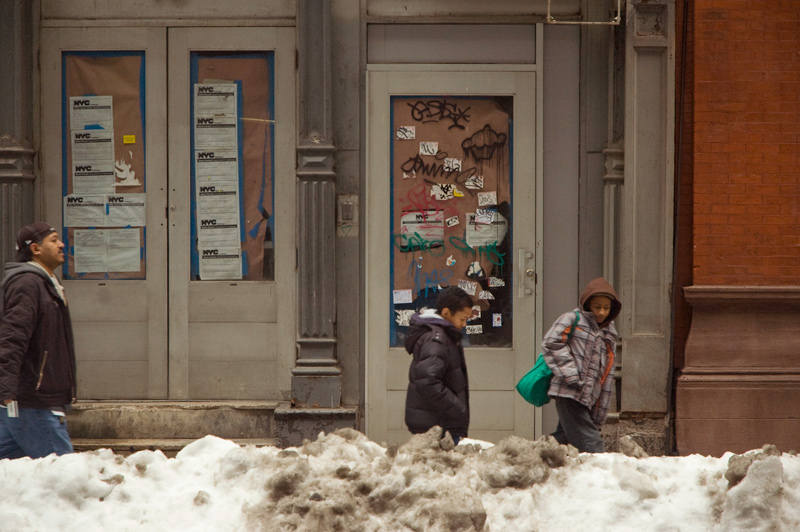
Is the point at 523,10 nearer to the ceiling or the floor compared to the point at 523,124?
nearer to the ceiling

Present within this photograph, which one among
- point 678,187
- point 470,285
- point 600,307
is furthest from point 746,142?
point 470,285

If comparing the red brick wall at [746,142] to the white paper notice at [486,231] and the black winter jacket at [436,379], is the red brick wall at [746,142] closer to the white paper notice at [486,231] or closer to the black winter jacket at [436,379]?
the white paper notice at [486,231]

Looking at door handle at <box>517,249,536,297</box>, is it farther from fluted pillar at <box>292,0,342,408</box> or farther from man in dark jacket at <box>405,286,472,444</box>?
man in dark jacket at <box>405,286,472,444</box>

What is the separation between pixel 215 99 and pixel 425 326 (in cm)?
314

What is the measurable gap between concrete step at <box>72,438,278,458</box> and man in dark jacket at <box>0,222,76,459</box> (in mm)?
1897

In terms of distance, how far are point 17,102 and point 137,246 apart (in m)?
1.53

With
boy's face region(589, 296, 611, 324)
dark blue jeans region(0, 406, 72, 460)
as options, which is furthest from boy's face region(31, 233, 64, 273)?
boy's face region(589, 296, 611, 324)

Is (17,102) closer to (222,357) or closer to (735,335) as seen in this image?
(222,357)

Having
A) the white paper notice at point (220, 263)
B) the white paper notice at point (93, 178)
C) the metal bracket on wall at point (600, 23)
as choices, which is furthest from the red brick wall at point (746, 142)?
the white paper notice at point (93, 178)

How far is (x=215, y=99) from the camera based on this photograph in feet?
23.1

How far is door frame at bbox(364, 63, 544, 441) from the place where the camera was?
6.97 m

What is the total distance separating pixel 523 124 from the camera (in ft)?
22.9

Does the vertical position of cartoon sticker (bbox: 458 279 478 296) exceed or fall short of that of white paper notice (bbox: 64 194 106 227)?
it falls short

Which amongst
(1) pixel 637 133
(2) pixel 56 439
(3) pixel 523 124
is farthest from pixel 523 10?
(2) pixel 56 439
